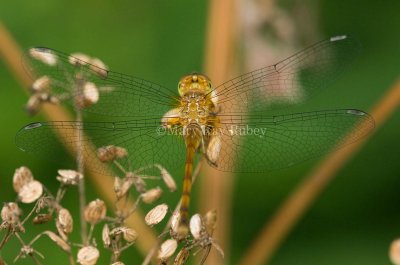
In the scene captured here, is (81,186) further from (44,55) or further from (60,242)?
(44,55)

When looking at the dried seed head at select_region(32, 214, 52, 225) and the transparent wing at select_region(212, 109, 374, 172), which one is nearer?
the dried seed head at select_region(32, 214, 52, 225)

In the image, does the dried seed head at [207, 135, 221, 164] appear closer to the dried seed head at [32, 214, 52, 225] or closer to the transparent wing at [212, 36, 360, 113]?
the transparent wing at [212, 36, 360, 113]

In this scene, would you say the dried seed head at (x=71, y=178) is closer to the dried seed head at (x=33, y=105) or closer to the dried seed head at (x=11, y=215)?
the dried seed head at (x=11, y=215)

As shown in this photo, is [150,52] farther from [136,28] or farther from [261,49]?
[261,49]

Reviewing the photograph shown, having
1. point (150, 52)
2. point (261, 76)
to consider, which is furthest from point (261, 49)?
point (150, 52)

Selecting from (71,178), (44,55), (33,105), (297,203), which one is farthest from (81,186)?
(297,203)

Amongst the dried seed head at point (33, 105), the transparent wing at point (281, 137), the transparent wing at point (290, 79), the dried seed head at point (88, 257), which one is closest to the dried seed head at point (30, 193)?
the dried seed head at point (88, 257)

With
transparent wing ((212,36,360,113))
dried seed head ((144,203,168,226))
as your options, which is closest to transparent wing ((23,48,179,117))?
transparent wing ((212,36,360,113))
